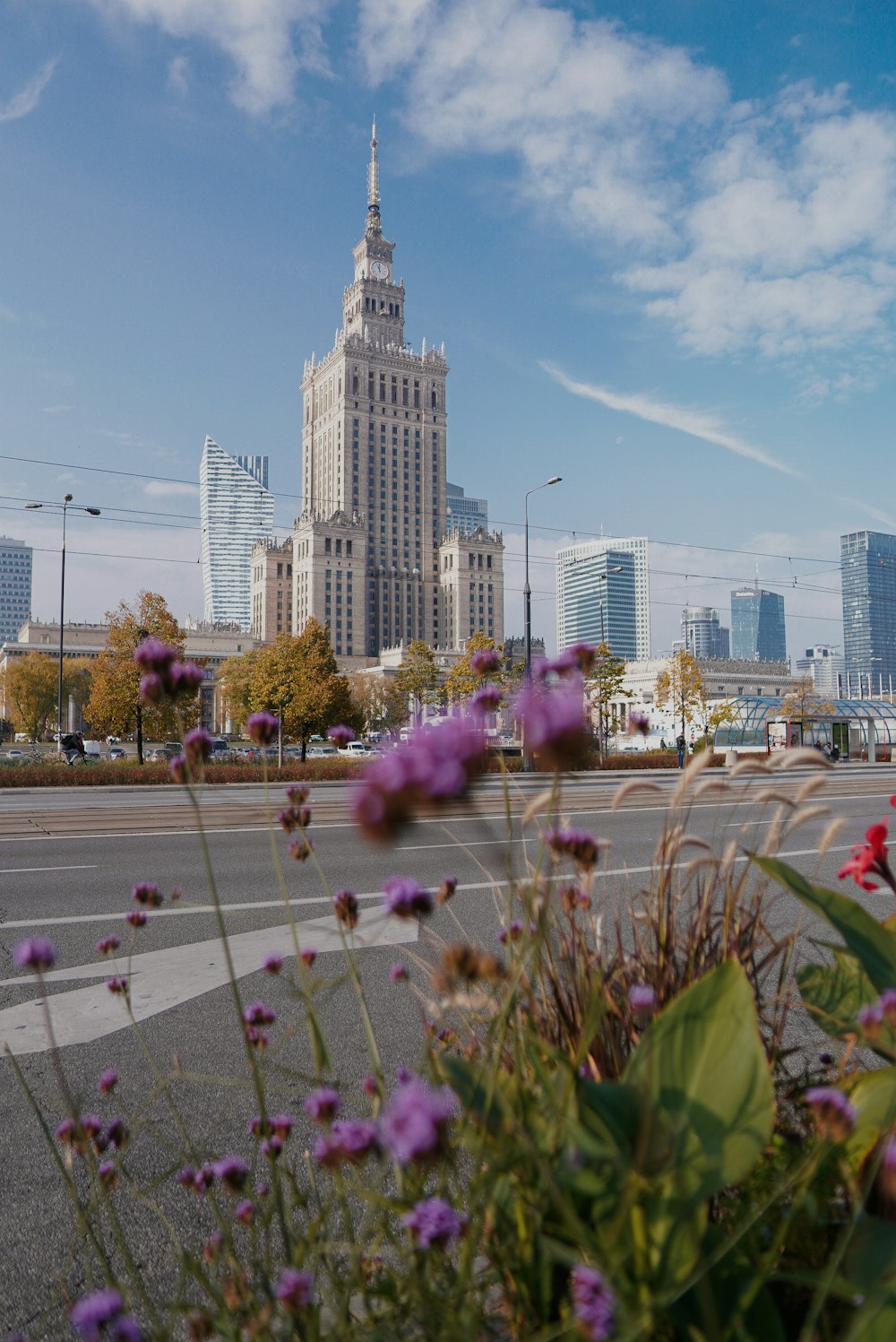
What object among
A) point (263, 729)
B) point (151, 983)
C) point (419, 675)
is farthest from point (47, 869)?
point (419, 675)

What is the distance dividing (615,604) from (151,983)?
17941 cm

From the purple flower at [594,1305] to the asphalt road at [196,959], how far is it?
433 mm

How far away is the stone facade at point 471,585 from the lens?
5236 inches

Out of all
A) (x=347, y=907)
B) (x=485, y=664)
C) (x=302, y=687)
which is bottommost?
(x=347, y=907)

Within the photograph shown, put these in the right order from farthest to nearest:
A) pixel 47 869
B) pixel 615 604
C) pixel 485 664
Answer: pixel 615 604, pixel 47 869, pixel 485 664

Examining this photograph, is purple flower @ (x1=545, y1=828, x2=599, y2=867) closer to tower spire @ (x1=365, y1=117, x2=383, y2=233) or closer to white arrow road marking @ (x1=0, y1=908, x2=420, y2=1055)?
white arrow road marking @ (x1=0, y1=908, x2=420, y2=1055)

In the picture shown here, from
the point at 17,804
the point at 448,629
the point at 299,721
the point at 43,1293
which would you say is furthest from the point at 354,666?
the point at 43,1293

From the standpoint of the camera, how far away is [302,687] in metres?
40.2

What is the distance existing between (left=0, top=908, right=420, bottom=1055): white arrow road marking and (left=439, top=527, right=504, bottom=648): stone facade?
12678 centimetres

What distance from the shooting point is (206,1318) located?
3.64 ft

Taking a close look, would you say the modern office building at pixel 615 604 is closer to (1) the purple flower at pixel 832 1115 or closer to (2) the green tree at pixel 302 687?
(2) the green tree at pixel 302 687

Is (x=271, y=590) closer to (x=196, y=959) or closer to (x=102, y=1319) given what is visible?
(x=196, y=959)

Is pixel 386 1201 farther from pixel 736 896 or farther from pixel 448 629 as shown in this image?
pixel 448 629

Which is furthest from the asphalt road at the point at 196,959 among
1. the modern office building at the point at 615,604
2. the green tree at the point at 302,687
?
the modern office building at the point at 615,604
